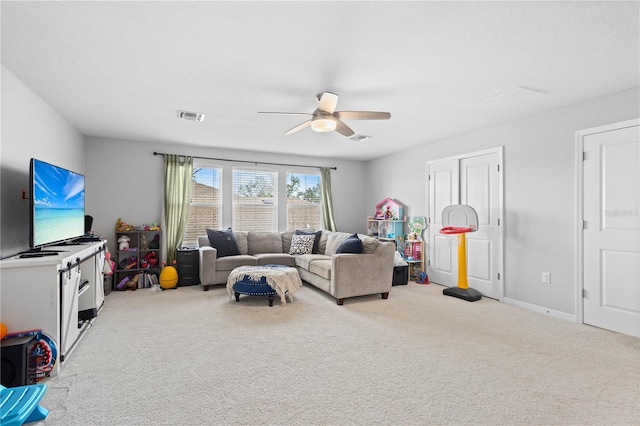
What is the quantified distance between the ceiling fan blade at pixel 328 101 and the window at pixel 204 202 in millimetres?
3593

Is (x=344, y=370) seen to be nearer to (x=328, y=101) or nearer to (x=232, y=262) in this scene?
(x=328, y=101)

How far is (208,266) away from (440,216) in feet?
12.9

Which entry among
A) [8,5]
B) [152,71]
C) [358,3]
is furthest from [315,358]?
[8,5]

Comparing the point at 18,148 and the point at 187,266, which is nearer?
the point at 18,148

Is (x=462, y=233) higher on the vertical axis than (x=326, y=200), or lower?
lower

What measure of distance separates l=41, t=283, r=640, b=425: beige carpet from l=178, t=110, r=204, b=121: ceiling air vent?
2439 mm

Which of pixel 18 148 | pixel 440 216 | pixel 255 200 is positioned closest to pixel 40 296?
Result: pixel 18 148

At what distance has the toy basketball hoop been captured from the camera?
14.7ft

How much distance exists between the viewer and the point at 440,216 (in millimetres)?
5383

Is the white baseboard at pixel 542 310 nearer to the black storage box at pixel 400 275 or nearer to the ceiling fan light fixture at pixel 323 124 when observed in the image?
the black storage box at pixel 400 275

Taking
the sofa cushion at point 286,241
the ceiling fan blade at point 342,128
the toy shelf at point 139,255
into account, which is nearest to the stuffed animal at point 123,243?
the toy shelf at point 139,255

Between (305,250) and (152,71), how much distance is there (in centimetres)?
380

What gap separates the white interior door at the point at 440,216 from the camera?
5.12m

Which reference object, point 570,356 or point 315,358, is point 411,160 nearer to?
point 570,356
